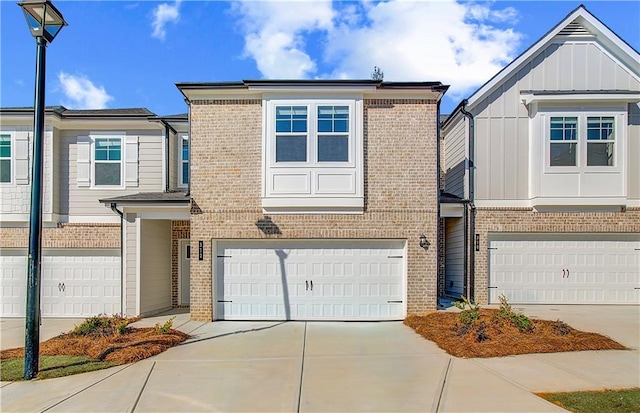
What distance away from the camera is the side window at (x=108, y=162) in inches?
547

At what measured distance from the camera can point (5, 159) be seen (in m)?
13.4

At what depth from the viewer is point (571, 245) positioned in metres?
13.5

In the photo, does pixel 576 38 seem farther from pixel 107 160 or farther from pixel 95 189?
pixel 95 189

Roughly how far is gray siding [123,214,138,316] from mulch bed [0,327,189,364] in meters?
2.98

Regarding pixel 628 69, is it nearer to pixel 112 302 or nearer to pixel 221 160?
pixel 221 160

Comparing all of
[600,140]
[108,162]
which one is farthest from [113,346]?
[600,140]

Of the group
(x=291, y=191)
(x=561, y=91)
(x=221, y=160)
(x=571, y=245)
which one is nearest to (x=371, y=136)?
(x=291, y=191)

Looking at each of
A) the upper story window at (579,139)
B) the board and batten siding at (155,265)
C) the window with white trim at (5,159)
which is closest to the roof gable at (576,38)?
the upper story window at (579,139)

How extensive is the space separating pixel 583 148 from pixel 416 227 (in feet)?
18.4

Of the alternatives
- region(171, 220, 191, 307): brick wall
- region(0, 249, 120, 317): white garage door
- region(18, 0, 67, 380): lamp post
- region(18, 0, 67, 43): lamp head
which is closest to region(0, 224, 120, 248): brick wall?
region(0, 249, 120, 317): white garage door

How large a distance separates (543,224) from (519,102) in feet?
11.9

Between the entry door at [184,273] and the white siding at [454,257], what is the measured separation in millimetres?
8447

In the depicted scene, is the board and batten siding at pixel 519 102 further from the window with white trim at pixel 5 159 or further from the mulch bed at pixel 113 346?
the window with white trim at pixel 5 159

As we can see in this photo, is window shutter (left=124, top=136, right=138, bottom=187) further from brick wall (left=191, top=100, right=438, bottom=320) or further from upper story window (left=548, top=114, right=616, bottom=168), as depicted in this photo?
upper story window (left=548, top=114, right=616, bottom=168)
